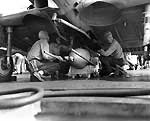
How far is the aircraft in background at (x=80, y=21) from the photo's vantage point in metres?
4.39

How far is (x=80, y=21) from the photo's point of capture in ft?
16.2

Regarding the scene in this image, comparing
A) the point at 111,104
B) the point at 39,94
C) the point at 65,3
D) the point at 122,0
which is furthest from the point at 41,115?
the point at 65,3

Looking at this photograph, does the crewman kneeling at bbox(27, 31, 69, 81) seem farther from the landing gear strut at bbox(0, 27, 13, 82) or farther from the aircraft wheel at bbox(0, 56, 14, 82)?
the aircraft wheel at bbox(0, 56, 14, 82)

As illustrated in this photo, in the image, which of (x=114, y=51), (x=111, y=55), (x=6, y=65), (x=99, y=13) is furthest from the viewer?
(x=6, y=65)

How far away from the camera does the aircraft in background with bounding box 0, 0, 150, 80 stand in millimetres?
4389

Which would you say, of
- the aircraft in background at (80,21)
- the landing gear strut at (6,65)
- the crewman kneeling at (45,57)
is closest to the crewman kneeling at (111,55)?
the aircraft in background at (80,21)

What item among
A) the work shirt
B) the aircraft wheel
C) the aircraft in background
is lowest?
the aircraft wheel

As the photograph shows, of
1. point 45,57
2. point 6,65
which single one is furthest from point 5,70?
point 45,57

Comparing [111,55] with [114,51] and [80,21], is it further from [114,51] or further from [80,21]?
[80,21]

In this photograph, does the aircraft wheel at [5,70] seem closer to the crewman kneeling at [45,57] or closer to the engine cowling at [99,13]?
the crewman kneeling at [45,57]

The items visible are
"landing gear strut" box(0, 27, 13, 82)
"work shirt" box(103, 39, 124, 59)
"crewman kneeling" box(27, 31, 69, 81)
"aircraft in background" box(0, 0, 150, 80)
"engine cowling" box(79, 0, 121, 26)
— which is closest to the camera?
"aircraft in background" box(0, 0, 150, 80)

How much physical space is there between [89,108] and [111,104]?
0.40ft

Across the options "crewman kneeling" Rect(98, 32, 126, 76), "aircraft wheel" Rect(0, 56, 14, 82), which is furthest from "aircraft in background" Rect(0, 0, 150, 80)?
"crewman kneeling" Rect(98, 32, 126, 76)

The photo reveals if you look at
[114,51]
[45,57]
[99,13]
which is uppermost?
[99,13]
